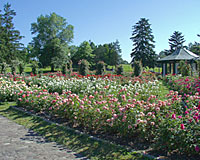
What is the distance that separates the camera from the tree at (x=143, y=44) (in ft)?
124

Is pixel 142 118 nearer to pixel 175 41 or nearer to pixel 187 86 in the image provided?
pixel 187 86

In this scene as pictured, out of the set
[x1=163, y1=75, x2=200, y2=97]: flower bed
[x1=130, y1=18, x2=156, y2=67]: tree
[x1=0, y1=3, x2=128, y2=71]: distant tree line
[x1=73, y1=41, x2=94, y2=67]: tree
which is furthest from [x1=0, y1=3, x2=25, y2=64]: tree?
[x1=163, y1=75, x2=200, y2=97]: flower bed

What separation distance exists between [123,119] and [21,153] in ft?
6.72

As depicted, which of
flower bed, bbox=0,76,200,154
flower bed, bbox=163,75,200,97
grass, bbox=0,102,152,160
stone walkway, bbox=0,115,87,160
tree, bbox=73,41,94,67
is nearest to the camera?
flower bed, bbox=0,76,200,154

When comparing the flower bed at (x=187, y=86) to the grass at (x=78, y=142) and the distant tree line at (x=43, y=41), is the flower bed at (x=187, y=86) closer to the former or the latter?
the grass at (x=78, y=142)

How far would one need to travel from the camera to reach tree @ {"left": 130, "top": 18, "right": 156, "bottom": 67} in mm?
37656

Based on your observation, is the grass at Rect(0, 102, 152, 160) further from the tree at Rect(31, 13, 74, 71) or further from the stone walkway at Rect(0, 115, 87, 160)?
the tree at Rect(31, 13, 74, 71)

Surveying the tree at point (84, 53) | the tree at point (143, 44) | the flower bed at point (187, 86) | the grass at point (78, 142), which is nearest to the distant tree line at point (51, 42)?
the tree at point (143, 44)

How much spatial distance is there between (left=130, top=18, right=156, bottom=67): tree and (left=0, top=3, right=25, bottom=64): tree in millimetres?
22228

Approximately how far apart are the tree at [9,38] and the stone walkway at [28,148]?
1357 inches

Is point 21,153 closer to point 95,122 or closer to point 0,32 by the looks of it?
point 95,122

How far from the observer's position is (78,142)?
4180 mm

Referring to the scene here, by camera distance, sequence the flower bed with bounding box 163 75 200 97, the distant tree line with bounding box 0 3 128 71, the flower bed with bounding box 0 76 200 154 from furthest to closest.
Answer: the distant tree line with bounding box 0 3 128 71
the flower bed with bounding box 163 75 200 97
the flower bed with bounding box 0 76 200 154

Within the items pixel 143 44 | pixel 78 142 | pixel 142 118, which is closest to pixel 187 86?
pixel 142 118
